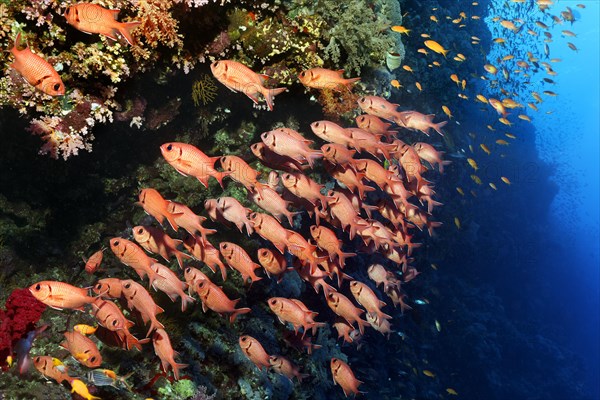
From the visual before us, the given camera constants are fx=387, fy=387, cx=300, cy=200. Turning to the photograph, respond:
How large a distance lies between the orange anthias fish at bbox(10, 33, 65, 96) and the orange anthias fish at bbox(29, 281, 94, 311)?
182 cm

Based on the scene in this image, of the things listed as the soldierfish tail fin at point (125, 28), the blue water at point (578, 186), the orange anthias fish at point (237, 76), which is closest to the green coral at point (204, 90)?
the orange anthias fish at point (237, 76)

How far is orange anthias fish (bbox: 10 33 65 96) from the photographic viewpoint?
3.17m

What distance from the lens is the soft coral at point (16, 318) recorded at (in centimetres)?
501

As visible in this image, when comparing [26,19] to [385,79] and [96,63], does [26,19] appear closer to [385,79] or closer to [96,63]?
[96,63]

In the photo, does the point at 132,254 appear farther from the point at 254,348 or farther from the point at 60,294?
the point at 254,348

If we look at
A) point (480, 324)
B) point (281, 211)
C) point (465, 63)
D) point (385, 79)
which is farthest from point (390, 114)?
point (480, 324)

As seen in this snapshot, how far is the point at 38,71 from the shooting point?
3215 millimetres

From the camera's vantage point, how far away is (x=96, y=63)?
4523 millimetres

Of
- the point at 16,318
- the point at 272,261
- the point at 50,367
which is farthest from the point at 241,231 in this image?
the point at 16,318

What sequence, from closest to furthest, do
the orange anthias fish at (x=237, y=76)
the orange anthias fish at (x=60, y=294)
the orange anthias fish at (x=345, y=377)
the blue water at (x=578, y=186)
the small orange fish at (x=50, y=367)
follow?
1. the orange anthias fish at (x=60, y=294)
2. the orange anthias fish at (x=237, y=76)
3. the small orange fish at (x=50, y=367)
4. the orange anthias fish at (x=345, y=377)
5. the blue water at (x=578, y=186)

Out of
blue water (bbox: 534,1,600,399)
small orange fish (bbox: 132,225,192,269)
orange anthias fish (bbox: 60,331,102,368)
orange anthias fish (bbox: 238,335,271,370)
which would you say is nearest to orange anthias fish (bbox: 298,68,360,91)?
small orange fish (bbox: 132,225,192,269)

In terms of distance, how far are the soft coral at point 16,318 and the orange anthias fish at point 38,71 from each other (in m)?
3.54

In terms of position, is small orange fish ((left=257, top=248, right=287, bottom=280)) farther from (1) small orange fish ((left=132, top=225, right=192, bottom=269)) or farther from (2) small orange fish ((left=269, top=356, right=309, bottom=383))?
(2) small orange fish ((left=269, top=356, right=309, bottom=383))

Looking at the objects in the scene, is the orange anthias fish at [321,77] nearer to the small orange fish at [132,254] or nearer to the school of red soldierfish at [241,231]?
the school of red soldierfish at [241,231]
